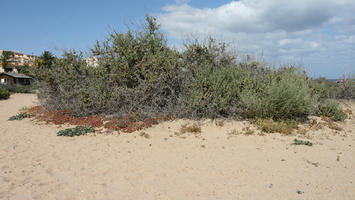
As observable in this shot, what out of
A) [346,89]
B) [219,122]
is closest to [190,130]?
[219,122]

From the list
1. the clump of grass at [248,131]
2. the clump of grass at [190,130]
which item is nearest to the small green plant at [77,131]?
the clump of grass at [190,130]

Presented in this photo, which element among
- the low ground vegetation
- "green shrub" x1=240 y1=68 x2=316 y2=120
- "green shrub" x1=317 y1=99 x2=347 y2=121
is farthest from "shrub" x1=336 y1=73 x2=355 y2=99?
"green shrub" x1=240 y1=68 x2=316 y2=120

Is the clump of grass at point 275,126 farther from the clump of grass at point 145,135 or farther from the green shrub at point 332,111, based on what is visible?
the clump of grass at point 145,135

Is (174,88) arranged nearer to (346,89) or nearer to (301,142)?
(301,142)

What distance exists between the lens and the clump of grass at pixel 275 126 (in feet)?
21.4

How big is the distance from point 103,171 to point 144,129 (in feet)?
9.69

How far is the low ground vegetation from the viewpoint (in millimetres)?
7293

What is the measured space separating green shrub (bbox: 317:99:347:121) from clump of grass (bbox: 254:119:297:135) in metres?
2.07

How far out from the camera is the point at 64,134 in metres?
7.13

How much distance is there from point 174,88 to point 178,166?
4.40 m

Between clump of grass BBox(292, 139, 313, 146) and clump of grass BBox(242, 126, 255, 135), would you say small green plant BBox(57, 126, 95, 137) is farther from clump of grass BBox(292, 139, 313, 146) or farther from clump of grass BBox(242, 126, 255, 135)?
clump of grass BBox(292, 139, 313, 146)

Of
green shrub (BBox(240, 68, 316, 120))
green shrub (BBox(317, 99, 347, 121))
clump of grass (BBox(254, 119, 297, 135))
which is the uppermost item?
green shrub (BBox(240, 68, 316, 120))

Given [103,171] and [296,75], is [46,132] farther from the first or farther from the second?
[296,75]

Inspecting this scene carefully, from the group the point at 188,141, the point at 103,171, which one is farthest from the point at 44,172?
the point at 188,141
